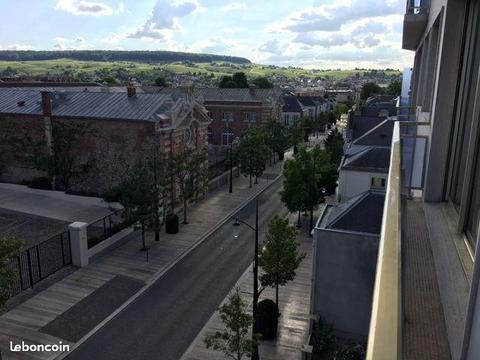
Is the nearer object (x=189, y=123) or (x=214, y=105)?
(x=189, y=123)

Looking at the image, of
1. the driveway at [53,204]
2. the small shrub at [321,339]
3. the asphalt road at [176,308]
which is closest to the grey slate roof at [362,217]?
the small shrub at [321,339]

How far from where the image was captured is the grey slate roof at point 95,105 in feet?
116

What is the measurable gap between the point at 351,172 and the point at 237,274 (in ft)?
48.7

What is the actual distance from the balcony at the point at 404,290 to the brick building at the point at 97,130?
96.4 feet

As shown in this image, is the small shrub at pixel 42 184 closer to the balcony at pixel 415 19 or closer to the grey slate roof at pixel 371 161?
the grey slate roof at pixel 371 161

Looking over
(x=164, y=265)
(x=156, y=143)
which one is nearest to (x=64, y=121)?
(x=156, y=143)

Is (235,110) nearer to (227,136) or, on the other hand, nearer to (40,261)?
(227,136)

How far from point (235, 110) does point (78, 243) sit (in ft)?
149

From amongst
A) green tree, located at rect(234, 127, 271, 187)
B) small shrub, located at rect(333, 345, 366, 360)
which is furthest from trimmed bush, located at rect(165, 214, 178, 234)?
small shrub, located at rect(333, 345, 366, 360)

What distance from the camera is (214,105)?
2712 inches

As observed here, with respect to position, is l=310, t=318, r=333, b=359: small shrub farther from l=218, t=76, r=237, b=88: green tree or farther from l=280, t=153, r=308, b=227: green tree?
l=218, t=76, r=237, b=88: green tree

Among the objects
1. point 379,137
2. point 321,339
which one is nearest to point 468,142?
point 321,339

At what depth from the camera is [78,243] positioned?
26.0 metres

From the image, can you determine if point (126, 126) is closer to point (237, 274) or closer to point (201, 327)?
point (237, 274)
